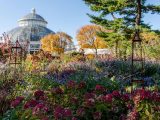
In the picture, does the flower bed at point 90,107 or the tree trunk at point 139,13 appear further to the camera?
the tree trunk at point 139,13

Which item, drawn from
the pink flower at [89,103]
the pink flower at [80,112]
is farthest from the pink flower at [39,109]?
the pink flower at [89,103]

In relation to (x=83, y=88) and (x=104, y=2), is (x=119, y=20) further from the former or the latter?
(x=83, y=88)

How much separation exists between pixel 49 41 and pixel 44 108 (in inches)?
2134

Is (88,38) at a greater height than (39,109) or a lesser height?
greater

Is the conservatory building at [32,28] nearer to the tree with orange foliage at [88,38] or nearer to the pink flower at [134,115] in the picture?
the tree with orange foliage at [88,38]

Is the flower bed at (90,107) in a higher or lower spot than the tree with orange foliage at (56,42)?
lower

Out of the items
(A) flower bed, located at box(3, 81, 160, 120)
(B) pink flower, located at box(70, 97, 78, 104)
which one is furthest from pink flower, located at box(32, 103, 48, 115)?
(B) pink flower, located at box(70, 97, 78, 104)

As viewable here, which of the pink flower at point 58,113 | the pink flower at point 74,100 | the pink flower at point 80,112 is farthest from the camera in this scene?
the pink flower at point 74,100

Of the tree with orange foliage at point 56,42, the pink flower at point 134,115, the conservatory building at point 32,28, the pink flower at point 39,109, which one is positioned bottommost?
the pink flower at point 134,115

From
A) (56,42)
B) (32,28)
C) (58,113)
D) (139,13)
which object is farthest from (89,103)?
(32,28)

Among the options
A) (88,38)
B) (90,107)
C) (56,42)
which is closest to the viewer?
(90,107)

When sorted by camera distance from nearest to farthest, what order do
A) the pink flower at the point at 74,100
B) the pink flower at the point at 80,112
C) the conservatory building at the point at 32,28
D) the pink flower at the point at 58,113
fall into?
the pink flower at the point at 58,113 < the pink flower at the point at 80,112 < the pink flower at the point at 74,100 < the conservatory building at the point at 32,28

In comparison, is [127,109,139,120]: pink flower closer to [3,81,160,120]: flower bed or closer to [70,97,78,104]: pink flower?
[3,81,160,120]: flower bed

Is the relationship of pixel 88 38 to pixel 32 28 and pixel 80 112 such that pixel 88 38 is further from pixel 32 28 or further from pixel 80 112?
pixel 80 112
